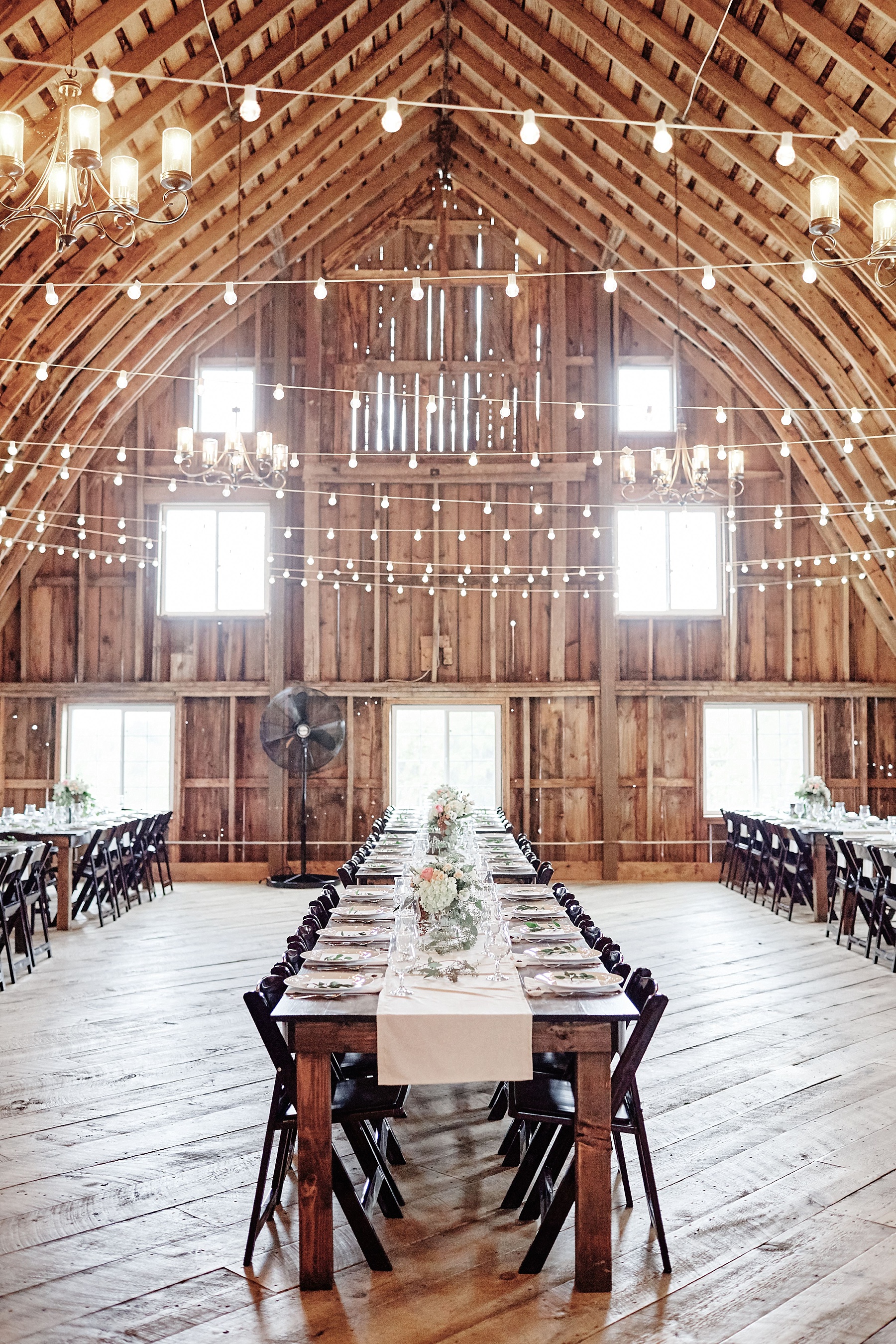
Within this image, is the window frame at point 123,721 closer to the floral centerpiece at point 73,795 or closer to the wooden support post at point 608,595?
the floral centerpiece at point 73,795

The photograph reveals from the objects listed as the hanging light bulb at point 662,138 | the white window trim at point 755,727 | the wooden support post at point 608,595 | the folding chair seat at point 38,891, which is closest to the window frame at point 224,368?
the wooden support post at point 608,595

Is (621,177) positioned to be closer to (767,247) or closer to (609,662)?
(767,247)

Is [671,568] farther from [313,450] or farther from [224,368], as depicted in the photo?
[224,368]

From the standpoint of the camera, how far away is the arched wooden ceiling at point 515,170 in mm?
7465

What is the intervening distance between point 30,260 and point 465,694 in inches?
277

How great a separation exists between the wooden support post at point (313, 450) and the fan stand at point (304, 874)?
4.36ft

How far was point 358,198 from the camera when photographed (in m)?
12.9

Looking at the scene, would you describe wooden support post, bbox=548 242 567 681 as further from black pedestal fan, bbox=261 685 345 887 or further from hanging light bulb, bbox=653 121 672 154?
hanging light bulb, bbox=653 121 672 154

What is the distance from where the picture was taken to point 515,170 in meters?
12.3

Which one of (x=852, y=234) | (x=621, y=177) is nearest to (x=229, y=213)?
(x=621, y=177)

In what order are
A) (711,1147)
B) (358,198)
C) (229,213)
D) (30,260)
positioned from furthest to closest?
(358,198) < (229,213) < (30,260) < (711,1147)

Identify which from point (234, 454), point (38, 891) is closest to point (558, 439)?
point (234, 454)

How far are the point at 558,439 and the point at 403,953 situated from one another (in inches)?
387

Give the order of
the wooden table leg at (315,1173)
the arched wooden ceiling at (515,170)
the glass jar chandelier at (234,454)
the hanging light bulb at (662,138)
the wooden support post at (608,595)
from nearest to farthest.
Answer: the wooden table leg at (315,1173)
the hanging light bulb at (662,138)
the arched wooden ceiling at (515,170)
the glass jar chandelier at (234,454)
the wooden support post at (608,595)
